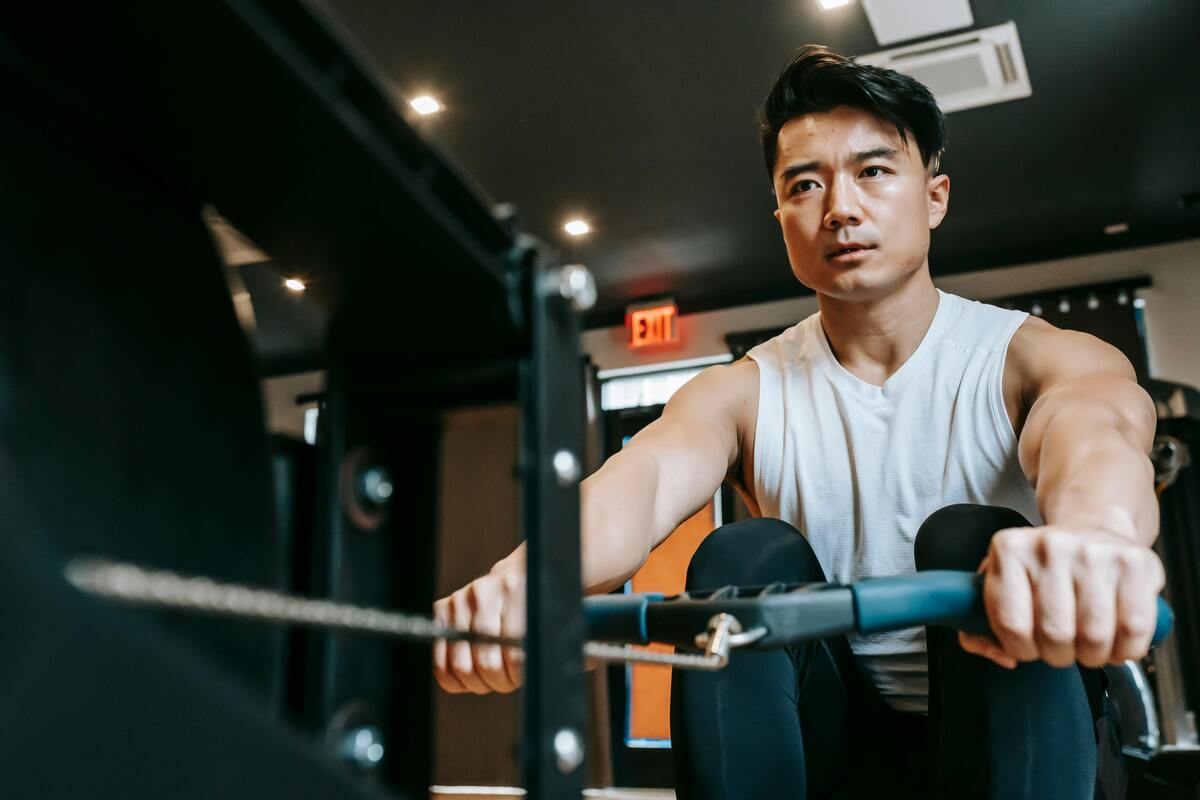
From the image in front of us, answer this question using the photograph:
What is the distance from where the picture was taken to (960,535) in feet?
2.68

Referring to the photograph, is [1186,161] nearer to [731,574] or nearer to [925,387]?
[925,387]

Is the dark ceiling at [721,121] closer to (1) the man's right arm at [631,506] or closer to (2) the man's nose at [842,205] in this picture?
(2) the man's nose at [842,205]

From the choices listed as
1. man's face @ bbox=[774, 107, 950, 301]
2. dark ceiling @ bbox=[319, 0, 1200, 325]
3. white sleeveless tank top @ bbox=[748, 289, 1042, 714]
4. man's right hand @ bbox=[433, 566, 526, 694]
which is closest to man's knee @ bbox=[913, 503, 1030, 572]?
white sleeveless tank top @ bbox=[748, 289, 1042, 714]

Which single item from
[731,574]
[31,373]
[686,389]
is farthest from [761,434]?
[31,373]

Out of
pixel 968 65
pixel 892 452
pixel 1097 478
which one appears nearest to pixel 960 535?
pixel 1097 478

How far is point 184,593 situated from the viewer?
23 centimetres

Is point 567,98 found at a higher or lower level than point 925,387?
higher

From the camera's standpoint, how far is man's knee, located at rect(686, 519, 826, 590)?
3.07 ft

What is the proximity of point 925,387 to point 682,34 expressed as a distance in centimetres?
175

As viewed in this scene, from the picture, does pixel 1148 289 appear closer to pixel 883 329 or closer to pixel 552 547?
pixel 883 329

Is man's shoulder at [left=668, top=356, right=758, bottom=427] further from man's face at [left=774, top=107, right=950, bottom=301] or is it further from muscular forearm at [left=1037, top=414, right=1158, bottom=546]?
muscular forearm at [left=1037, top=414, right=1158, bottom=546]

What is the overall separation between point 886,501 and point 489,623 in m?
0.71

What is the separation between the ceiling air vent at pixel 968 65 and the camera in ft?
8.78

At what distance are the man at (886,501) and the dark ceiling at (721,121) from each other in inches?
52.1
